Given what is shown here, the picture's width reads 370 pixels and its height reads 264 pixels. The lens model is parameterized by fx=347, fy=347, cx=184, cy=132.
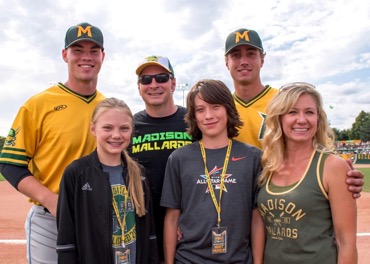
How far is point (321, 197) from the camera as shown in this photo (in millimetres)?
2615

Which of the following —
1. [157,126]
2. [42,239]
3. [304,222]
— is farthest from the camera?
[157,126]

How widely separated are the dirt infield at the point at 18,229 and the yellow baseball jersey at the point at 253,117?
12.4ft

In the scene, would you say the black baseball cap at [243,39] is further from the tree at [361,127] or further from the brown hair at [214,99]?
the tree at [361,127]

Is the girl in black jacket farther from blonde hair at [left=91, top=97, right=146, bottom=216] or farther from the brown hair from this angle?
the brown hair

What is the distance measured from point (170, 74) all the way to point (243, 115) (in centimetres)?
97

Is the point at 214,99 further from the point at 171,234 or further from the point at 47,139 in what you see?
the point at 47,139

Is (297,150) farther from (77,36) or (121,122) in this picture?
(77,36)

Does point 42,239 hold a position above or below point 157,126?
below

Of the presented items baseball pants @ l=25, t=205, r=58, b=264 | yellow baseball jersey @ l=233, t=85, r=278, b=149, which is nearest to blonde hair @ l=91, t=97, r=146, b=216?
baseball pants @ l=25, t=205, r=58, b=264

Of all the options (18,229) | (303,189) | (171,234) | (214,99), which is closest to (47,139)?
(171,234)

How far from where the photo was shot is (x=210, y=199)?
9.27ft

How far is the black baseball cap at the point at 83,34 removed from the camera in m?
3.78

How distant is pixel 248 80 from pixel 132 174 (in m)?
1.86

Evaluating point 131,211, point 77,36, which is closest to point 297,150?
point 131,211
